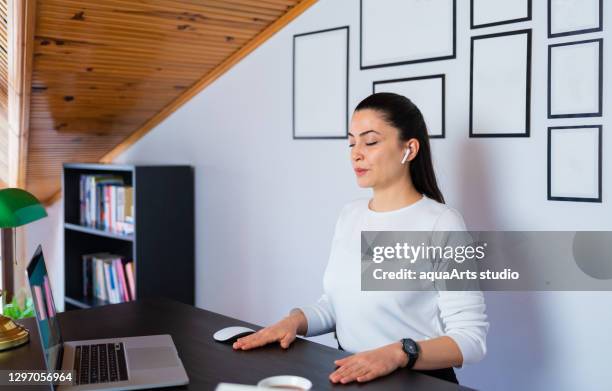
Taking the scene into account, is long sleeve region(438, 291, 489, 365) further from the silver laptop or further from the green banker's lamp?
the green banker's lamp

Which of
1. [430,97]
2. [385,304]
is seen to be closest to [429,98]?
[430,97]

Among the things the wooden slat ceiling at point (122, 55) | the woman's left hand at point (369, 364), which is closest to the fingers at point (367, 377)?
the woman's left hand at point (369, 364)

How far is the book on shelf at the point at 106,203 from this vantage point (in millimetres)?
3881

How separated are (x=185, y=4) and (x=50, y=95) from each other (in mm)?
1080

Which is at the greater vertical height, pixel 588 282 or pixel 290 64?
pixel 290 64

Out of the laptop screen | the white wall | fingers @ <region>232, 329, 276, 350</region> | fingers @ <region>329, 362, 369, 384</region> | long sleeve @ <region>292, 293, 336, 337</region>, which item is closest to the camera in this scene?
the laptop screen

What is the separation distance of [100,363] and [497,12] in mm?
1740

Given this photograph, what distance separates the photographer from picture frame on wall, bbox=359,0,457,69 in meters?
2.50

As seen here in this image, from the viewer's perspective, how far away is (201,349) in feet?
5.47

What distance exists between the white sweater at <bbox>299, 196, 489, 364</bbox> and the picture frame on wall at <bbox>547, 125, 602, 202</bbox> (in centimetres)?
48

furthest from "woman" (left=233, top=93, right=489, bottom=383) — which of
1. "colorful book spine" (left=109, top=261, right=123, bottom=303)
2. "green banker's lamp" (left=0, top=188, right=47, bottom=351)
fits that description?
"colorful book spine" (left=109, top=261, right=123, bottom=303)

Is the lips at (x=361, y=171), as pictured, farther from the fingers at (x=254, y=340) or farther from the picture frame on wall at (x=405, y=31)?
the picture frame on wall at (x=405, y=31)

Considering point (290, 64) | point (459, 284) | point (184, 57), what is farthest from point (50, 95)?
point (459, 284)

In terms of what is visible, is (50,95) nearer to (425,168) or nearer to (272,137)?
(272,137)
